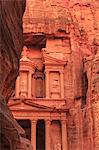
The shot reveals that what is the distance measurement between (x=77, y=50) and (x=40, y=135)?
7313 millimetres

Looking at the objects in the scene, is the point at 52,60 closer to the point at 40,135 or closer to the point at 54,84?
the point at 54,84

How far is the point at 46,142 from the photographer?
87.0ft

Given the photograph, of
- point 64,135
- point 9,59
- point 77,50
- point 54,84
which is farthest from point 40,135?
point 9,59

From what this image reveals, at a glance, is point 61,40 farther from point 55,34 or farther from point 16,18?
point 16,18

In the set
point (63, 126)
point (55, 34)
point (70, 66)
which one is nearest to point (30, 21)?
point (55, 34)

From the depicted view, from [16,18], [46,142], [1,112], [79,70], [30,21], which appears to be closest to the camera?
[1,112]

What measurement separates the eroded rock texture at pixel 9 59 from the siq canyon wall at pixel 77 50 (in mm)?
17327

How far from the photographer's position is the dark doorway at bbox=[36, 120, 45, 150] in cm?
2805

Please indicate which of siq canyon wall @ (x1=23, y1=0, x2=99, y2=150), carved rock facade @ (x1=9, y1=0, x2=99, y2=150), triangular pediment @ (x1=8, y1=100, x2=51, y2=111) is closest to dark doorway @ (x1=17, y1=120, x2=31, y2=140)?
carved rock facade @ (x1=9, y1=0, x2=99, y2=150)

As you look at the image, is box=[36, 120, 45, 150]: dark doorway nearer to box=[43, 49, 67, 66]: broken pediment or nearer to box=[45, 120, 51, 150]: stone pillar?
box=[45, 120, 51, 150]: stone pillar

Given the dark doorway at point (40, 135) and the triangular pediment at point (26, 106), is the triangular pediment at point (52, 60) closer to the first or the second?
the triangular pediment at point (26, 106)

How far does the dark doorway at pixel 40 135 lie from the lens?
28.0 m

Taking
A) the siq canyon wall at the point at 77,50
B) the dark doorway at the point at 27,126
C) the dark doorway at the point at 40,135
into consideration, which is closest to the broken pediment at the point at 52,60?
the siq canyon wall at the point at 77,50

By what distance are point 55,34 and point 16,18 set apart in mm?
23470
